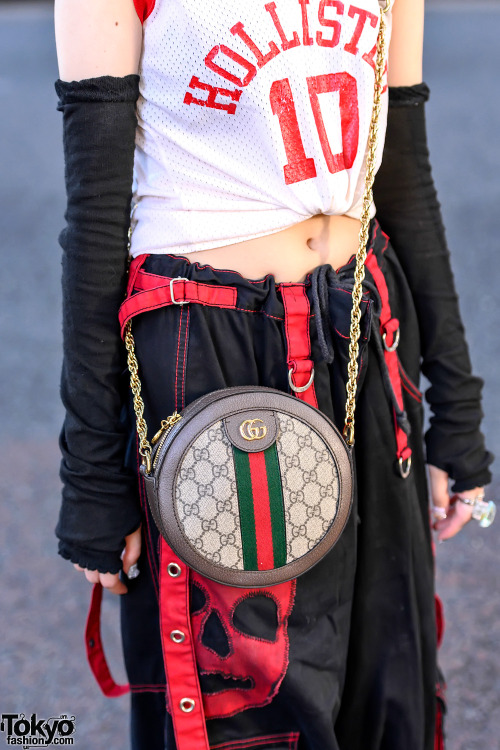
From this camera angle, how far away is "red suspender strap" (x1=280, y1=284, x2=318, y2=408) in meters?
1.17

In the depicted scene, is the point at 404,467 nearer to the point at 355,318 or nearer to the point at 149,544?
the point at 355,318

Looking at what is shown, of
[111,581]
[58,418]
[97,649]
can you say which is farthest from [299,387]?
[58,418]

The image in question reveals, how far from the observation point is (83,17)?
109 cm

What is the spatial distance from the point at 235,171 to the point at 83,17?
291mm

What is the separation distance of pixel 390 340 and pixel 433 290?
0.61 ft

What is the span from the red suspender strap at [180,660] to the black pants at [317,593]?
0.02 metres

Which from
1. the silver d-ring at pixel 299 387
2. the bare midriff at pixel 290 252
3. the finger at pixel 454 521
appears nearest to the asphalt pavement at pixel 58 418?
the finger at pixel 454 521

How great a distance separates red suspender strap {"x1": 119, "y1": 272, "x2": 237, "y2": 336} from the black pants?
0.05 ft

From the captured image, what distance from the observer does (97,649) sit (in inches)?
58.6

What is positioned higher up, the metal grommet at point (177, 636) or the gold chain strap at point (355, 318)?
the gold chain strap at point (355, 318)

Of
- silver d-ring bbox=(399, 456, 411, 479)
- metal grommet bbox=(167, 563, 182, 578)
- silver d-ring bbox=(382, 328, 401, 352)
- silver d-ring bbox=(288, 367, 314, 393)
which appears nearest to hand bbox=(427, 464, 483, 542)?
silver d-ring bbox=(399, 456, 411, 479)

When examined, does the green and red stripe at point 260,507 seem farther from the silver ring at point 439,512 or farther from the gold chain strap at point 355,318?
the silver ring at point 439,512

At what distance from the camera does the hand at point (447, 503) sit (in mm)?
1481

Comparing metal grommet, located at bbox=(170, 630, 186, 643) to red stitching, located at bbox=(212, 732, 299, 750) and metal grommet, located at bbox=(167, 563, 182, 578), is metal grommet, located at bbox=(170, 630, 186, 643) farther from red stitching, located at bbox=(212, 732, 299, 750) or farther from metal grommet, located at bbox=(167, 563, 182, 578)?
red stitching, located at bbox=(212, 732, 299, 750)
